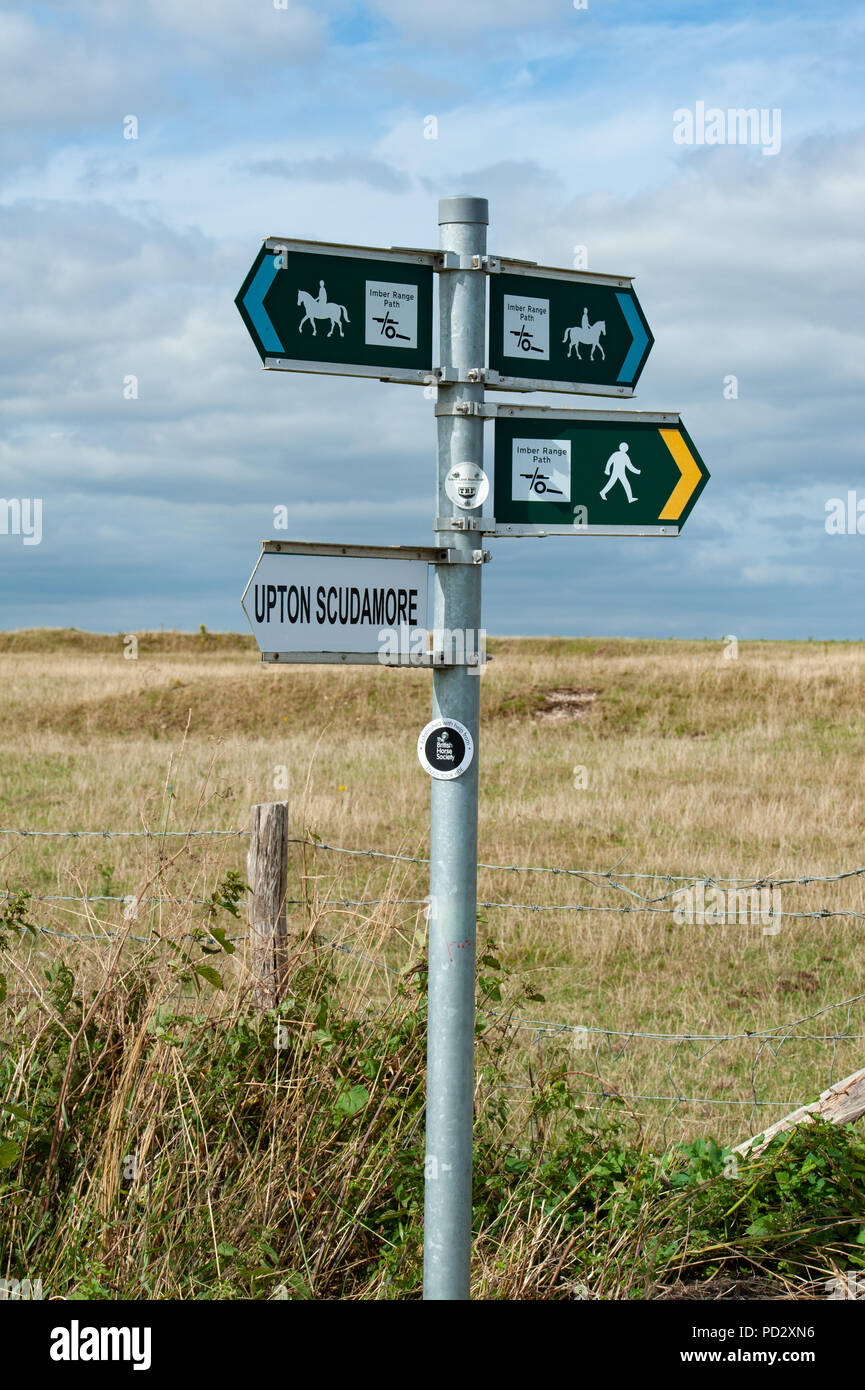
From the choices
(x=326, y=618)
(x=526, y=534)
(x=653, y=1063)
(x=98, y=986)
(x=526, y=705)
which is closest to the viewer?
(x=326, y=618)

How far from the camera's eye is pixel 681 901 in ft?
33.0

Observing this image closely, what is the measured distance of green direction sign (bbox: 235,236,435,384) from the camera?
3.02 meters

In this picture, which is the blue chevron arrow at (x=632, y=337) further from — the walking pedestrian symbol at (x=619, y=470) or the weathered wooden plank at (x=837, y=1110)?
the weathered wooden plank at (x=837, y=1110)

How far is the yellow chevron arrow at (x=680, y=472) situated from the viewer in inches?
133

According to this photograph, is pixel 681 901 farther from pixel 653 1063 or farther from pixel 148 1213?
pixel 148 1213

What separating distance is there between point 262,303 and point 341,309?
0.21 metres

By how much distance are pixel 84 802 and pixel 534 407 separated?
483 inches

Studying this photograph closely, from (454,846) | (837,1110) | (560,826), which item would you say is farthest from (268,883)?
(560,826)

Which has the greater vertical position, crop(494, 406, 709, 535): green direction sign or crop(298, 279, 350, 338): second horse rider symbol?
crop(298, 279, 350, 338): second horse rider symbol

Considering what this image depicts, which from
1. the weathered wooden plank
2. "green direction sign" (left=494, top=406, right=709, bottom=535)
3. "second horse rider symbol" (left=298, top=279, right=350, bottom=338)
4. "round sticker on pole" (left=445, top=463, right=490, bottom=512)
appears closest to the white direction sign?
"round sticker on pole" (left=445, top=463, right=490, bottom=512)

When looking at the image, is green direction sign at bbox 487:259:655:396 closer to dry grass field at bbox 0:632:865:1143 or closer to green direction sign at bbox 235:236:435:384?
green direction sign at bbox 235:236:435:384

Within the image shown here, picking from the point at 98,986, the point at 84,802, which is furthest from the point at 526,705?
the point at 98,986

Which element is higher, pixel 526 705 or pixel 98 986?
pixel 526 705

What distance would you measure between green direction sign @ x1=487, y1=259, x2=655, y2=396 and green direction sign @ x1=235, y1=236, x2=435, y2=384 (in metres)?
0.21
